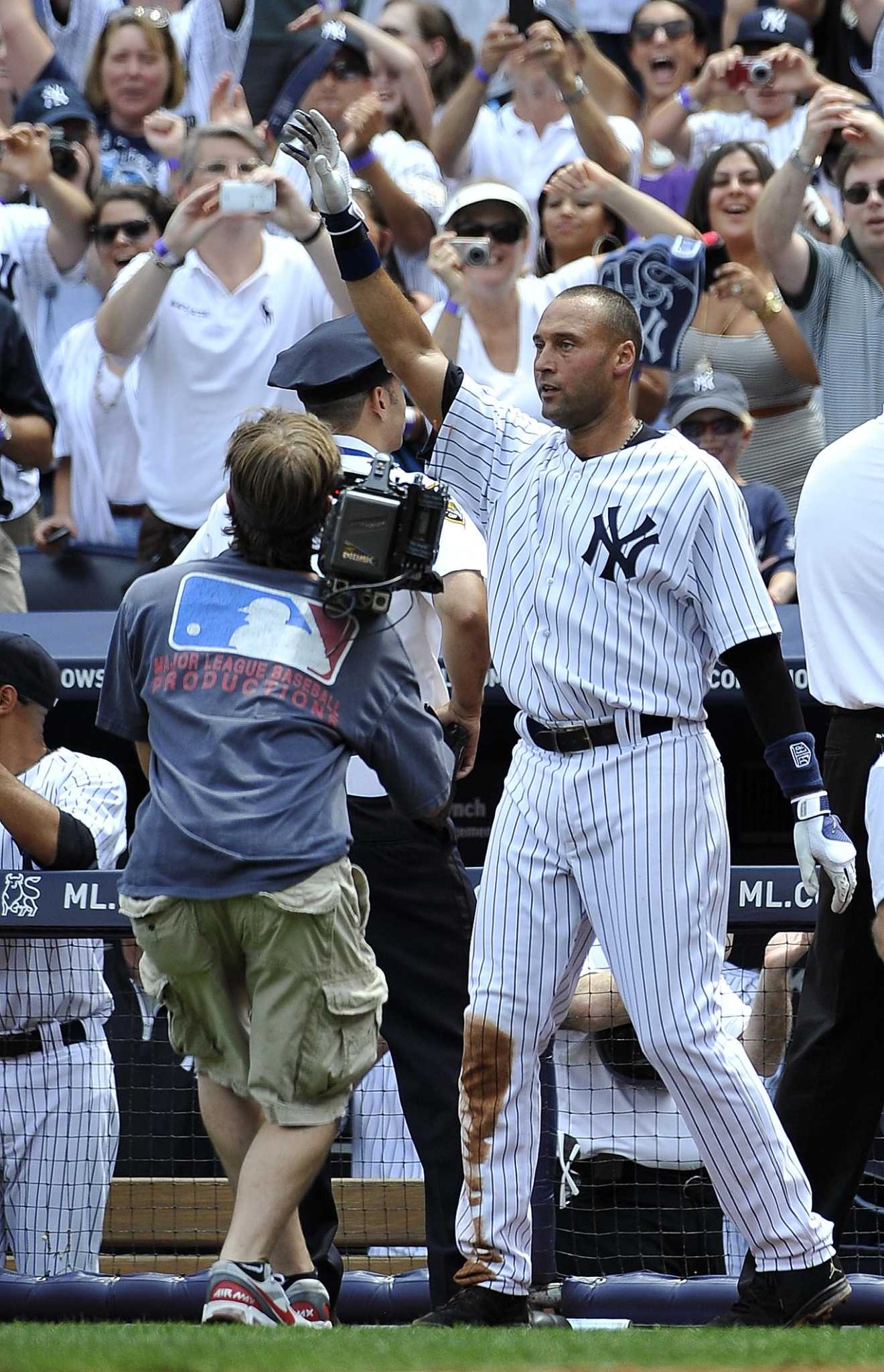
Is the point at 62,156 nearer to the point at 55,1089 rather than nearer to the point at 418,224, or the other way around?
the point at 418,224

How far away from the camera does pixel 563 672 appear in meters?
3.94

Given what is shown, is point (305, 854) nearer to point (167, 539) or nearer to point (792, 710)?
point (792, 710)

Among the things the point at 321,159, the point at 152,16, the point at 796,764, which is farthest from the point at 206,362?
the point at 796,764

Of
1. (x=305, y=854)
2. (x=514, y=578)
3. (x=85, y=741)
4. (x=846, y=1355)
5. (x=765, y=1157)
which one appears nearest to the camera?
(x=846, y=1355)

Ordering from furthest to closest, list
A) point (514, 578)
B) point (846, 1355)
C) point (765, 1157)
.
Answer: point (514, 578) → point (765, 1157) → point (846, 1355)

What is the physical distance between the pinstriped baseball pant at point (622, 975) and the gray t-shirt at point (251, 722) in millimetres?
287

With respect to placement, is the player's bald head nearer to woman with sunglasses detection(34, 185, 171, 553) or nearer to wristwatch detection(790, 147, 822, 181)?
wristwatch detection(790, 147, 822, 181)

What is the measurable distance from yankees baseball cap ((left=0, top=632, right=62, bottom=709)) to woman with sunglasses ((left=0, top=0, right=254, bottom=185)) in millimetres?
3474

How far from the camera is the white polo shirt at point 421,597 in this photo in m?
4.35

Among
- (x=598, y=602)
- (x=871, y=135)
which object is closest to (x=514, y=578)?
(x=598, y=602)

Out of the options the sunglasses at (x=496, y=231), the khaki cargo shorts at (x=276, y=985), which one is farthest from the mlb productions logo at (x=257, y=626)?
the sunglasses at (x=496, y=231)

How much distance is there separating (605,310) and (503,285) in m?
2.97

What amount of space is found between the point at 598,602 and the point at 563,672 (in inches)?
6.3

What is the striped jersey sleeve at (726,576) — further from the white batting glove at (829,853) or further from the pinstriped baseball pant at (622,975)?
the white batting glove at (829,853)
